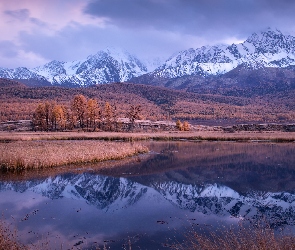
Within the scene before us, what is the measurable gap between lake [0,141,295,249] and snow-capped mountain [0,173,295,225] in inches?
2.2

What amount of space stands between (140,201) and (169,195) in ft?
9.08

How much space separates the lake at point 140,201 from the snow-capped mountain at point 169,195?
55 millimetres

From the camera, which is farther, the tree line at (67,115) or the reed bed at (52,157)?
the tree line at (67,115)

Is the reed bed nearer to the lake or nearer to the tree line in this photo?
the lake

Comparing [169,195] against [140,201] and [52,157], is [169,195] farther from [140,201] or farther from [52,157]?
[52,157]

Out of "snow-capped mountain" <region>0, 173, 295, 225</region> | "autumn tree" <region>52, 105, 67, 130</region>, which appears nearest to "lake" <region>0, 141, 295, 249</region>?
"snow-capped mountain" <region>0, 173, 295, 225</region>

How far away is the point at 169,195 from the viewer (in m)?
24.4

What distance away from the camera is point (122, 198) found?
76.4 feet

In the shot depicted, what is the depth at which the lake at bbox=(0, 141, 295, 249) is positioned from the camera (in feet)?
51.1

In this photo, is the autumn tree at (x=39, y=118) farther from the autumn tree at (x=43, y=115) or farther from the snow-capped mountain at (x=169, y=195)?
the snow-capped mountain at (x=169, y=195)

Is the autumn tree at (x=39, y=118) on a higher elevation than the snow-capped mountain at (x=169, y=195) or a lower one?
higher

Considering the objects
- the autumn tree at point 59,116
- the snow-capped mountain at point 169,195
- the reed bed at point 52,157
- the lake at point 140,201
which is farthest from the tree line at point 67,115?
the snow-capped mountain at point 169,195

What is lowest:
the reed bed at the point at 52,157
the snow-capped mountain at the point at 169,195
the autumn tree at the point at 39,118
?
the snow-capped mountain at the point at 169,195

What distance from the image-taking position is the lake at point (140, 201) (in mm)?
15586
